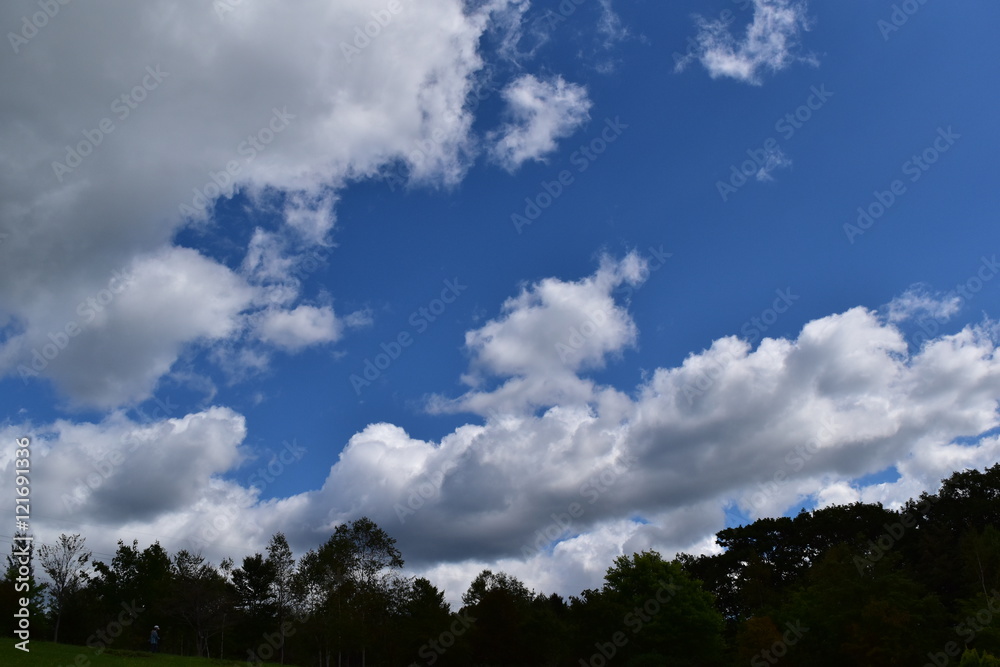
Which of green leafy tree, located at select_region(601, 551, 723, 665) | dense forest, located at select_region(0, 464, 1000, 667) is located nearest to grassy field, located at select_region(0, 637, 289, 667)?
dense forest, located at select_region(0, 464, 1000, 667)

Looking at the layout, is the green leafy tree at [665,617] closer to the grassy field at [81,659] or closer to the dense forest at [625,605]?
the dense forest at [625,605]

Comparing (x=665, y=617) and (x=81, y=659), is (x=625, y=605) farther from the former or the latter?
(x=81, y=659)

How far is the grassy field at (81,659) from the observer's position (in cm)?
3622

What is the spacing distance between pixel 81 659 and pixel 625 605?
1780 inches

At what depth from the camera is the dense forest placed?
54.2 meters

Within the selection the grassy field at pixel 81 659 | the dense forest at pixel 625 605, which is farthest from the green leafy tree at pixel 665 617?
the grassy field at pixel 81 659

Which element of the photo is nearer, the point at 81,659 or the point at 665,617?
the point at 81,659

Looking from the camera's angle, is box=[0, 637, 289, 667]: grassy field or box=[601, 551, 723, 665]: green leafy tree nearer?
box=[0, 637, 289, 667]: grassy field

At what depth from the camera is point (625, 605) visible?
66.8 meters

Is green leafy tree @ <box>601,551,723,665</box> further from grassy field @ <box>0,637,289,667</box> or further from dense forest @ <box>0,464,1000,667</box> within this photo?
grassy field @ <box>0,637,289,667</box>

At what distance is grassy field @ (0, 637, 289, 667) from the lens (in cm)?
3622

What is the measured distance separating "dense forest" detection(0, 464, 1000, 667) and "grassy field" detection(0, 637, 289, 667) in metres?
3.67

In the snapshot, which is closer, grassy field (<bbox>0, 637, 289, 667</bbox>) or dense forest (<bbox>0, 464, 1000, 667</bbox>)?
grassy field (<bbox>0, 637, 289, 667</bbox>)

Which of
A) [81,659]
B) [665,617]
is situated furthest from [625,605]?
[81,659]
